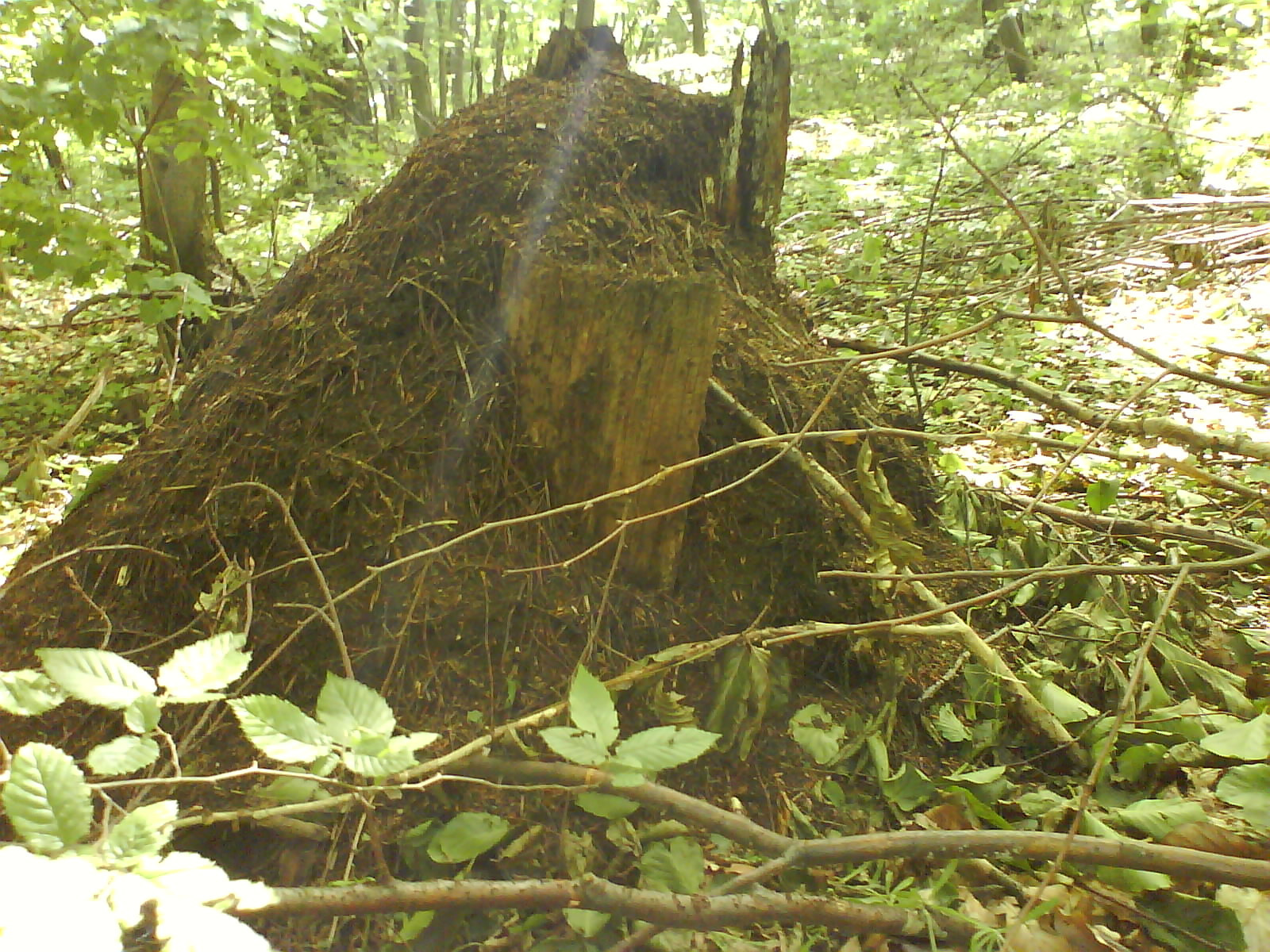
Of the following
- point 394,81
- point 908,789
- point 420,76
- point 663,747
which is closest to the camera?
point 663,747

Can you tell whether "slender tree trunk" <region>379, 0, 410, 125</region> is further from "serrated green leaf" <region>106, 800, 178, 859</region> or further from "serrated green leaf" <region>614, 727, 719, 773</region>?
"serrated green leaf" <region>106, 800, 178, 859</region>

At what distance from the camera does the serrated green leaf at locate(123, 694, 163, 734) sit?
977 mm

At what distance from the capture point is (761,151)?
120 inches

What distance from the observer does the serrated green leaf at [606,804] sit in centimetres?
165

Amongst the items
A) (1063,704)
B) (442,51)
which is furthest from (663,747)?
(442,51)

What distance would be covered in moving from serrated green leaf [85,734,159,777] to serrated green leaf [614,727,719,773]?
2.22 ft

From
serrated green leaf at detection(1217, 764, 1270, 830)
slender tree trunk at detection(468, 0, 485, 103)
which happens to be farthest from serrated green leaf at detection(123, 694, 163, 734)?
slender tree trunk at detection(468, 0, 485, 103)

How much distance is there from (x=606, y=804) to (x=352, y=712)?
722mm

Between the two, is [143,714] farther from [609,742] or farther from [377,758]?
[609,742]

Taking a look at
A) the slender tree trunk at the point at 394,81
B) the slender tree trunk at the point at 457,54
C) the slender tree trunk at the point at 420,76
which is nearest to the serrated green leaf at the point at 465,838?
the slender tree trunk at the point at 420,76

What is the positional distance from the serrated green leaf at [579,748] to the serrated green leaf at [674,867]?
1.74 feet

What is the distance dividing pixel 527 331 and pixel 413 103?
11.7 m

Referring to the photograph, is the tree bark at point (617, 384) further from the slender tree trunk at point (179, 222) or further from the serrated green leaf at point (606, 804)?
the slender tree trunk at point (179, 222)

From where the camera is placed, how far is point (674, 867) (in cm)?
171
